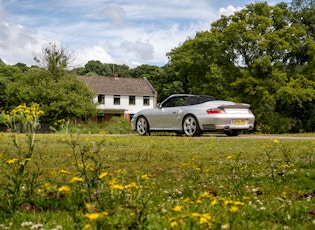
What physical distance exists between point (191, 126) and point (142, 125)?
2.87 meters

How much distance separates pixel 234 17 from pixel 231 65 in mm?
4834

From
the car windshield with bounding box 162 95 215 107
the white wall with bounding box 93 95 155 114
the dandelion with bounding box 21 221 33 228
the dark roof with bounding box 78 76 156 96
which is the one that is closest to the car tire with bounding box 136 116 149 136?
the car windshield with bounding box 162 95 215 107

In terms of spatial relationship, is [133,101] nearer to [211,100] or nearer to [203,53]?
[203,53]

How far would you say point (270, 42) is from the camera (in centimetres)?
3775

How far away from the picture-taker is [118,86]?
232 feet

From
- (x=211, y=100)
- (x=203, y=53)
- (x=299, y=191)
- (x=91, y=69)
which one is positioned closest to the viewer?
(x=299, y=191)

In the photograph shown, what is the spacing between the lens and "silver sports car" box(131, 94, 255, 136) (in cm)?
1585

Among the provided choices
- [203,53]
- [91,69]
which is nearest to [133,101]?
[203,53]

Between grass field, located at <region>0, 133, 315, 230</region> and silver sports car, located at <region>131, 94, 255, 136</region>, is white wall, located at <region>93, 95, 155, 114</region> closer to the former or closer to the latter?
silver sports car, located at <region>131, 94, 255, 136</region>

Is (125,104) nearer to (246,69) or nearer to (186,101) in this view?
(246,69)

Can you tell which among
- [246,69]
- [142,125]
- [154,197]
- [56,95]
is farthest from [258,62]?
[154,197]

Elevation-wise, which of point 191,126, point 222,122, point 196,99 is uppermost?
point 196,99

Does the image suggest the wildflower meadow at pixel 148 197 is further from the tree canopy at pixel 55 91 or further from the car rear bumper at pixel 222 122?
the tree canopy at pixel 55 91

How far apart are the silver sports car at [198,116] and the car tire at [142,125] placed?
1.8 inches
